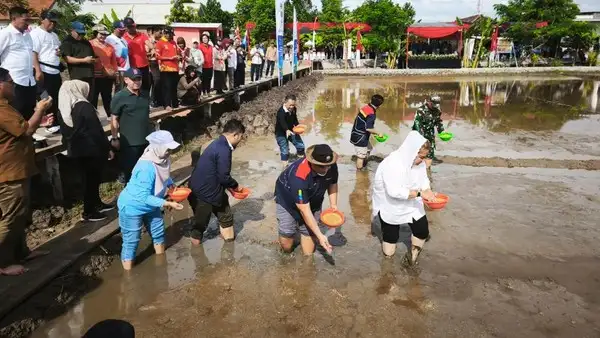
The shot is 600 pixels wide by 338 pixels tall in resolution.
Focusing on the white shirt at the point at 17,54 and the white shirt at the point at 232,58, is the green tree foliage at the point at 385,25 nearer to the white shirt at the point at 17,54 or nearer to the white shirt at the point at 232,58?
the white shirt at the point at 232,58

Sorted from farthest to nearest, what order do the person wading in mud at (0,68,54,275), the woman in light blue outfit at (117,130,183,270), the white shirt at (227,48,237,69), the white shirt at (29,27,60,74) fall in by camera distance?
the white shirt at (227,48,237,69) → the white shirt at (29,27,60,74) → the woman in light blue outfit at (117,130,183,270) → the person wading in mud at (0,68,54,275)

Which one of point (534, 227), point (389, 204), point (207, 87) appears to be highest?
point (207, 87)

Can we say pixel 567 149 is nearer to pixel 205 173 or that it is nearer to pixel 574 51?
pixel 205 173

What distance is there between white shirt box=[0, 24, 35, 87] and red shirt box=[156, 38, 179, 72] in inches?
128

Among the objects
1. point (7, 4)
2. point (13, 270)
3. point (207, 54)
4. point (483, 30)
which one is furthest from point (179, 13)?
point (13, 270)

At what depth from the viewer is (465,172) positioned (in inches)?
315

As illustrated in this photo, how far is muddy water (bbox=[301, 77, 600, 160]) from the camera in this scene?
988 centimetres

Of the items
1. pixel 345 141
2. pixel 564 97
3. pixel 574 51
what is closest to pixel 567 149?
pixel 345 141

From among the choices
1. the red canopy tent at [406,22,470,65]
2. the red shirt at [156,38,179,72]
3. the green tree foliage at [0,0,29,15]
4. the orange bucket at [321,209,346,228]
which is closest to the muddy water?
the red shirt at [156,38,179,72]

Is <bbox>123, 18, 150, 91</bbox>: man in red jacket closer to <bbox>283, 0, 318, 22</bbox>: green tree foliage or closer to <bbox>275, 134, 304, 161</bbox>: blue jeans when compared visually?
<bbox>275, 134, 304, 161</bbox>: blue jeans

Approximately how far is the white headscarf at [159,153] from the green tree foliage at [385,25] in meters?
30.9

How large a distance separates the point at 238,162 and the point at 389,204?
4746 mm

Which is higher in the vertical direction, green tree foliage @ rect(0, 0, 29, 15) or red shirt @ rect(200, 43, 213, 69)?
green tree foliage @ rect(0, 0, 29, 15)

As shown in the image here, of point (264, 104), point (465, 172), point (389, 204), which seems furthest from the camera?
point (264, 104)
